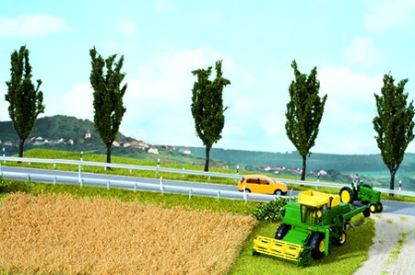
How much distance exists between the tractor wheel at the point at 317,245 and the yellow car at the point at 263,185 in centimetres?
1027

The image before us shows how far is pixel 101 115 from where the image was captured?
45.2m

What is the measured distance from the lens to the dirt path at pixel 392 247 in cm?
2344

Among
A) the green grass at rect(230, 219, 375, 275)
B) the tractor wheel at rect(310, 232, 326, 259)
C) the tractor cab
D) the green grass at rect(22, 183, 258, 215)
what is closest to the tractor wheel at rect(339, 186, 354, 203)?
the green grass at rect(230, 219, 375, 275)

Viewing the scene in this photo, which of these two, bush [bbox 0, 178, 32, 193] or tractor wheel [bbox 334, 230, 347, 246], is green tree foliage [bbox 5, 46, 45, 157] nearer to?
bush [bbox 0, 178, 32, 193]

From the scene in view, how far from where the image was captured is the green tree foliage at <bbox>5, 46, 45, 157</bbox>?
159 feet

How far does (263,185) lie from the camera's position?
34.7 meters

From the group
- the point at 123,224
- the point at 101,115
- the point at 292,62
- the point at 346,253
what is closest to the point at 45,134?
the point at 101,115

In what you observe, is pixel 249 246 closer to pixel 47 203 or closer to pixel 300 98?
pixel 47 203

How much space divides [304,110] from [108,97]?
15402mm

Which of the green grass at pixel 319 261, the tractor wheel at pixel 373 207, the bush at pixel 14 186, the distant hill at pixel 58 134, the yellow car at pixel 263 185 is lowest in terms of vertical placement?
the green grass at pixel 319 261

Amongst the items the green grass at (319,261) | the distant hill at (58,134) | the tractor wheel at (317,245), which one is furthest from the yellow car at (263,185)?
the distant hill at (58,134)

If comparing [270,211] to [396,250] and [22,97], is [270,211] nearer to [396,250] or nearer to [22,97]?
[396,250]

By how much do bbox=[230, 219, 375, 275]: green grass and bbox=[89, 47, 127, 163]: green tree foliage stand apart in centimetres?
2061

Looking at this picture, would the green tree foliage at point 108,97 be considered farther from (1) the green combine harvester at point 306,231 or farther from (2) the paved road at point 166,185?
(1) the green combine harvester at point 306,231
